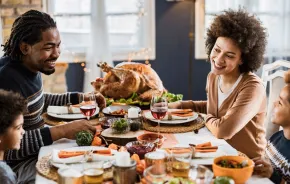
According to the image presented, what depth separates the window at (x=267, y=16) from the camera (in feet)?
13.8

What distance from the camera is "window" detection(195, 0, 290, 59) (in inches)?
166

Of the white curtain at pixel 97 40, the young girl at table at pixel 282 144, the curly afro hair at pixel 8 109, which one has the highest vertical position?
the white curtain at pixel 97 40

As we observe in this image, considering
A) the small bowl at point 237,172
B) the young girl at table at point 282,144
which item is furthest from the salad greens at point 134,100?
the small bowl at point 237,172

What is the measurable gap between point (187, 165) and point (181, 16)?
2.99 meters

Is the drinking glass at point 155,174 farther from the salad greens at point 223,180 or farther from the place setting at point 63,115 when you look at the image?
the place setting at point 63,115

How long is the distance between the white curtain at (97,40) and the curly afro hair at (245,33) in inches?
71.6

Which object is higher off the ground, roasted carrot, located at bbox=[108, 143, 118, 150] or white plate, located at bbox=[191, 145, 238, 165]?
roasted carrot, located at bbox=[108, 143, 118, 150]

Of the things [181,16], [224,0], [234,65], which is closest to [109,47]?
[181,16]

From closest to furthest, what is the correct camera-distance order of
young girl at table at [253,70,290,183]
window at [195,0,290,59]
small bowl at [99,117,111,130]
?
young girl at table at [253,70,290,183], small bowl at [99,117,111,130], window at [195,0,290,59]

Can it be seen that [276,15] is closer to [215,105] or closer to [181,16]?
[181,16]

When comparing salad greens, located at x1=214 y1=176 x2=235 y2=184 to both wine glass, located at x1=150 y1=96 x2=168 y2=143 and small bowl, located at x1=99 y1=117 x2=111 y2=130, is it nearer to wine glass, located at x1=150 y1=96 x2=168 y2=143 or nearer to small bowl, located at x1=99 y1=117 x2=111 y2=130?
wine glass, located at x1=150 y1=96 x2=168 y2=143

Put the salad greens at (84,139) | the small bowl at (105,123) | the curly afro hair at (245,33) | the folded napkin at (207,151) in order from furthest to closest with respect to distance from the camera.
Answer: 1. the curly afro hair at (245,33)
2. the small bowl at (105,123)
3. the salad greens at (84,139)
4. the folded napkin at (207,151)

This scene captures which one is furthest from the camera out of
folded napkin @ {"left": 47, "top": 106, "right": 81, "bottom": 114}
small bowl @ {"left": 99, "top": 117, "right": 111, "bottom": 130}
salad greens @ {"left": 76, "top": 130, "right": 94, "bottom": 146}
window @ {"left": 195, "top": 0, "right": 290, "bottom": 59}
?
window @ {"left": 195, "top": 0, "right": 290, "bottom": 59}

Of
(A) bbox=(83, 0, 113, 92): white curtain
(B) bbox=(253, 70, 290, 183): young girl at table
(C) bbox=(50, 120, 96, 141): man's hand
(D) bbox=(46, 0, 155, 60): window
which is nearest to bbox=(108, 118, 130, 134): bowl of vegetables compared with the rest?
(C) bbox=(50, 120, 96, 141): man's hand
